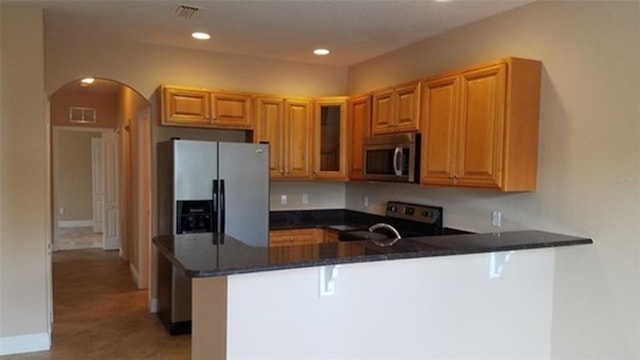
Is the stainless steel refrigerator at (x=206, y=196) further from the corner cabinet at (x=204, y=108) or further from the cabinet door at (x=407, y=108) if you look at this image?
the cabinet door at (x=407, y=108)

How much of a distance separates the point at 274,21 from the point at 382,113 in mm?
1286

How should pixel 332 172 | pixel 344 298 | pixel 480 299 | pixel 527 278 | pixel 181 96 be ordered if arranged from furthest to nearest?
1. pixel 332 172
2. pixel 181 96
3. pixel 527 278
4. pixel 480 299
5. pixel 344 298

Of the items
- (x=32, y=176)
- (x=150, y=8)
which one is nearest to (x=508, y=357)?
(x=150, y=8)

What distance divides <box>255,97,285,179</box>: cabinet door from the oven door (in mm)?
913

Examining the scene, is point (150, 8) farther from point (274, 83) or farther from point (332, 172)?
point (332, 172)

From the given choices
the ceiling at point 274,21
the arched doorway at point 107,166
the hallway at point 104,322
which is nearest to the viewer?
the ceiling at point 274,21

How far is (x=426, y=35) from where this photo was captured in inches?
164

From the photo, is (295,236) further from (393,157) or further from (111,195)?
(111,195)

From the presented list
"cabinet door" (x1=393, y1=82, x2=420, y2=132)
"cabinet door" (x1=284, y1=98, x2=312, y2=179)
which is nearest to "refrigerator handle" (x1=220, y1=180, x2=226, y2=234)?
"cabinet door" (x1=284, y1=98, x2=312, y2=179)

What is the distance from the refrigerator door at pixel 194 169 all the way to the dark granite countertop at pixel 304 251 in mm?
1479

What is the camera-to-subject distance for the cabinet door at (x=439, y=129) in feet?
11.7

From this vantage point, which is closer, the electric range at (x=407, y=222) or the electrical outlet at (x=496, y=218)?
the electrical outlet at (x=496, y=218)

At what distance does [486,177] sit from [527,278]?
717 mm

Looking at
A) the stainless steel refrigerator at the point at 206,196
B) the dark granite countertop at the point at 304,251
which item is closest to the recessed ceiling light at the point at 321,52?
the stainless steel refrigerator at the point at 206,196
